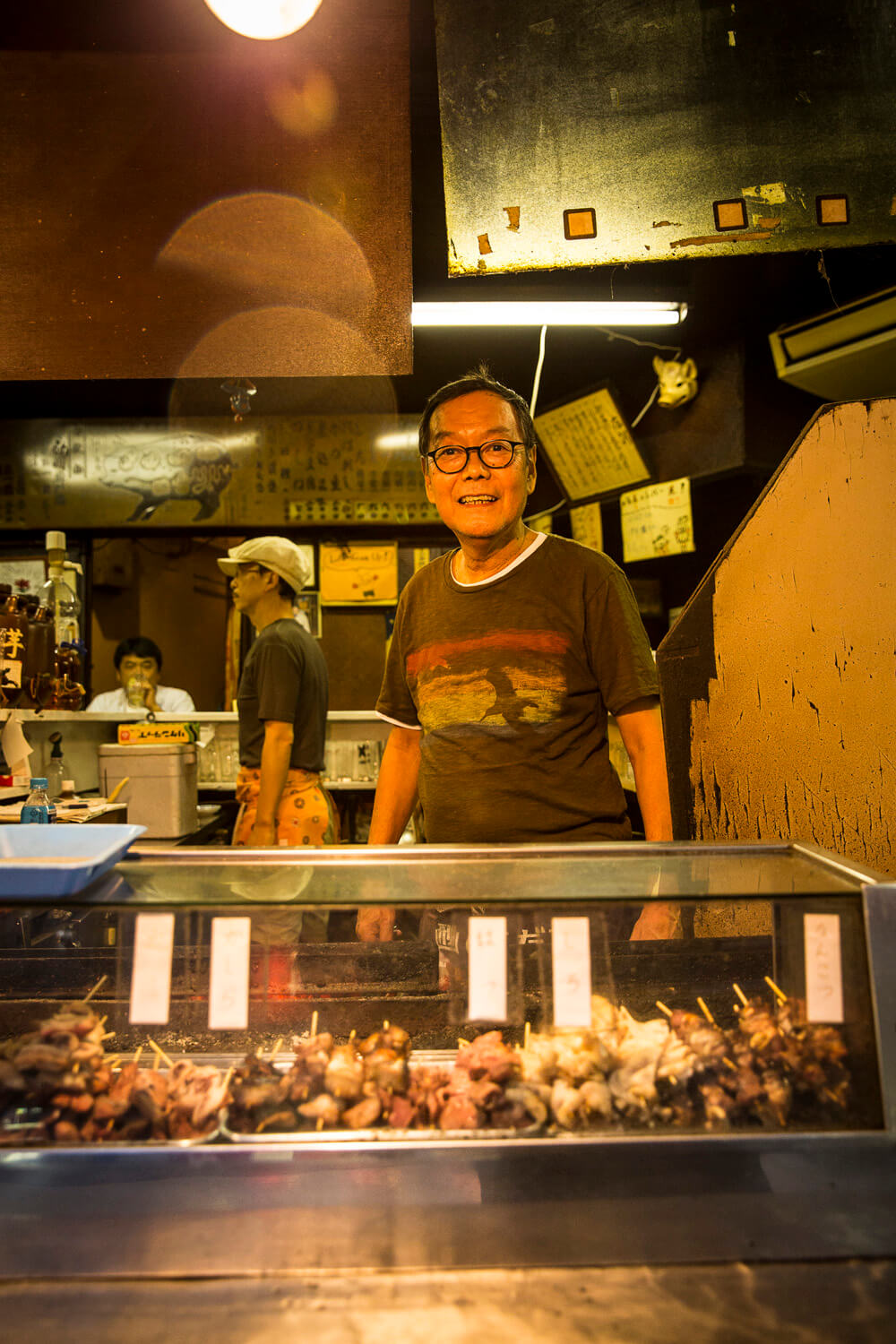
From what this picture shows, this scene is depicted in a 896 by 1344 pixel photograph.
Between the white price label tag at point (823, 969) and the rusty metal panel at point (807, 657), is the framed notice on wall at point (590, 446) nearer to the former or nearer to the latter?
the rusty metal panel at point (807, 657)

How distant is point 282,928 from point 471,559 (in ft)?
3.72

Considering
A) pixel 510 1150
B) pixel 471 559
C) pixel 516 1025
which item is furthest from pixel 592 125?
pixel 510 1150

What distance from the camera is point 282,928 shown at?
3.93ft

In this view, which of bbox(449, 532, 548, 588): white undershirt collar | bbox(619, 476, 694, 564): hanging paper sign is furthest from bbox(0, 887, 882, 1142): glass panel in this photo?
bbox(619, 476, 694, 564): hanging paper sign

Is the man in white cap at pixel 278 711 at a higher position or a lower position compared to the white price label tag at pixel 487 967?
higher

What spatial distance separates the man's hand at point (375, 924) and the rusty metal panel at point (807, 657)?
1.03m

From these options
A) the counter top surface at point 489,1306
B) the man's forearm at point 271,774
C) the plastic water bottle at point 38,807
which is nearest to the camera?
the counter top surface at point 489,1306

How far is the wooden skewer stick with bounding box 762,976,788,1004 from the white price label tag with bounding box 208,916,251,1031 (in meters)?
0.88

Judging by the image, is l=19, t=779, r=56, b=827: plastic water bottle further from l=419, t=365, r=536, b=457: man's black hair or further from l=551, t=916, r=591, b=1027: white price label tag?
l=551, t=916, r=591, b=1027: white price label tag

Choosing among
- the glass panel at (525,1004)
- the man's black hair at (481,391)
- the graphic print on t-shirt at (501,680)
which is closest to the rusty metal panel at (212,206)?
the man's black hair at (481,391)

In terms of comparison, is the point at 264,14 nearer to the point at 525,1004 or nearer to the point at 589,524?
the point at 525,1004

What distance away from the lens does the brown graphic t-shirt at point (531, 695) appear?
189 cm

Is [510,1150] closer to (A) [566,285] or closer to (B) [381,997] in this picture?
(B) [381,997]

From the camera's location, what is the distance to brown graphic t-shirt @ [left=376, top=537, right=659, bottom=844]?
6.21 ft
